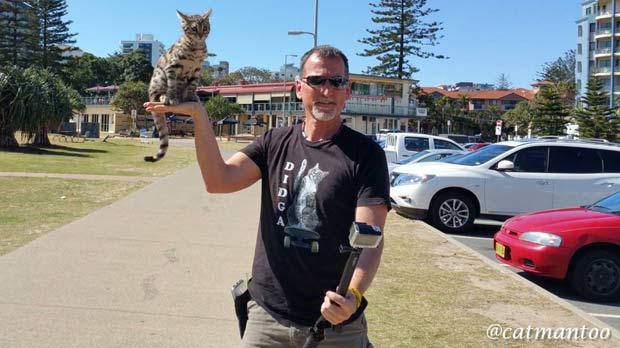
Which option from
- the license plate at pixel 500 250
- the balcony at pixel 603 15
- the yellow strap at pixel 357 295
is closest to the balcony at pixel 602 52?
the balcony at pixel 603 15

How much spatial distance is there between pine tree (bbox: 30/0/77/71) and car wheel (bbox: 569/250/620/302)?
51930 mm

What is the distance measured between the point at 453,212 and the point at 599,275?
14.0ft

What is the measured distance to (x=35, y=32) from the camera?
59.5 meters

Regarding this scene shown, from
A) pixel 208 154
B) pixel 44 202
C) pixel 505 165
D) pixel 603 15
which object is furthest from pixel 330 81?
pixel 603 15

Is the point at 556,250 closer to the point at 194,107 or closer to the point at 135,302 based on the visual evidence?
the point at 135,302

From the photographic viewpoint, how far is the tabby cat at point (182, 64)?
1991mm

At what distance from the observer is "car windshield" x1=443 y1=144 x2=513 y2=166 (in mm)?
11380

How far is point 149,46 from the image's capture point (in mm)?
3143

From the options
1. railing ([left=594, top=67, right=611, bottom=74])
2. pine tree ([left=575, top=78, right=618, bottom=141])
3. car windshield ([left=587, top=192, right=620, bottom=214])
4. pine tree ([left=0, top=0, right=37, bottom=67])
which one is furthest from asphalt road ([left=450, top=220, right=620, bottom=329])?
railing ([left=594, top=67, right=611, bottom=74])

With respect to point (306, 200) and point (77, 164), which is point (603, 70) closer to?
point (77, 164)

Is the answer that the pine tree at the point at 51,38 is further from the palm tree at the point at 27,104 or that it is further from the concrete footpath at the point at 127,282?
the concrete footpath at the point at 127,282

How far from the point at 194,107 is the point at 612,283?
605cm

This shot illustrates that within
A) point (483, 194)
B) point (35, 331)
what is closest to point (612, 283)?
point (483, 194)

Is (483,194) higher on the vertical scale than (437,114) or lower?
lower
